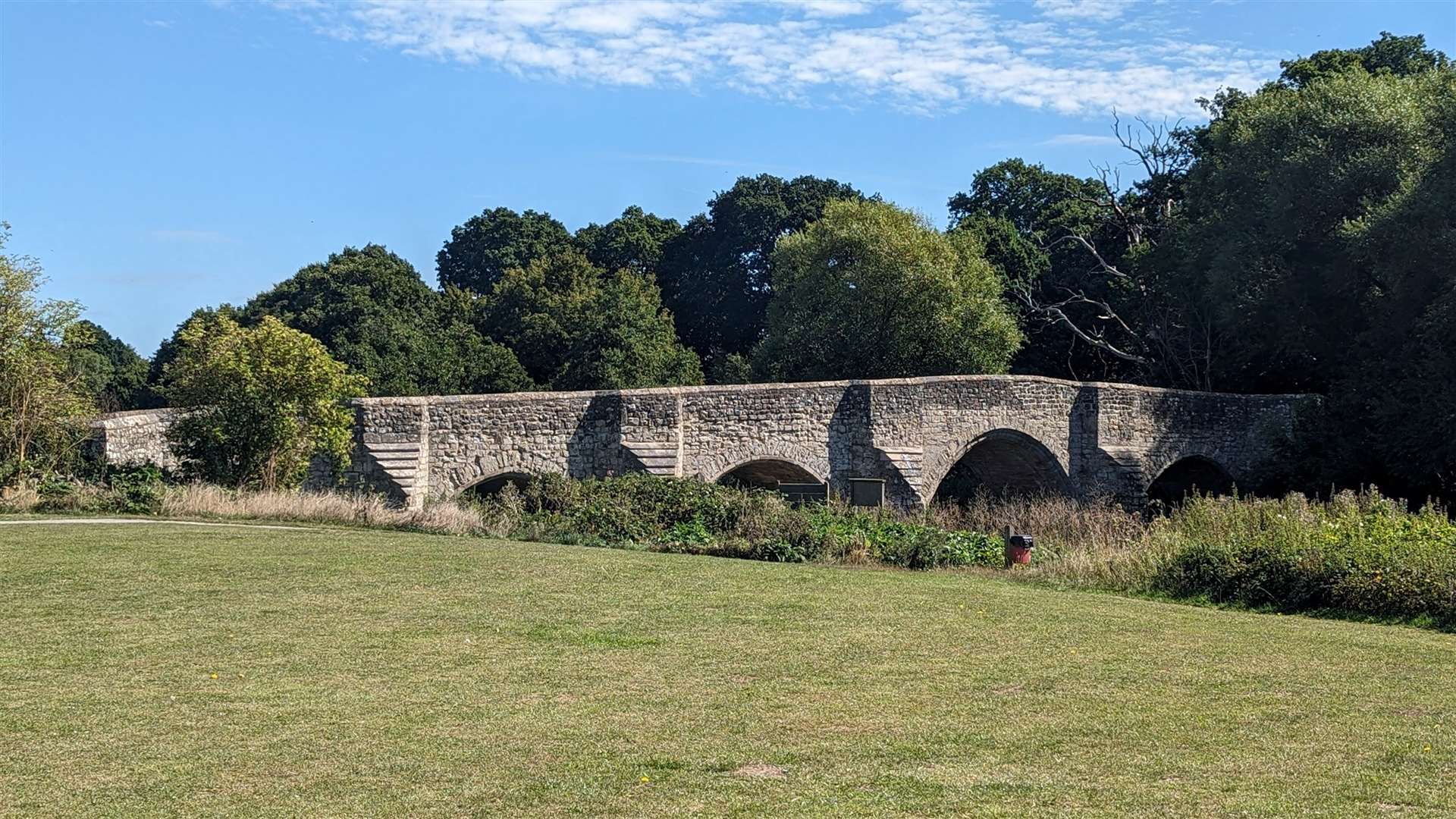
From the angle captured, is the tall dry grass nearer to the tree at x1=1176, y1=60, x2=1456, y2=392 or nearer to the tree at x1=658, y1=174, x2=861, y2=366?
the tree at x1=1176, y1=60, x2=1456, y2=392

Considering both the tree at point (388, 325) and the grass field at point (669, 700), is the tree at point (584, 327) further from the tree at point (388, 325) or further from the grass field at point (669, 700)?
the grass field at point (669, 700)

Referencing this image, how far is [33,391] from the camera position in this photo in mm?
19672

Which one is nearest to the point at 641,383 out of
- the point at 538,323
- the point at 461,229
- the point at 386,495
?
the point at 538,323

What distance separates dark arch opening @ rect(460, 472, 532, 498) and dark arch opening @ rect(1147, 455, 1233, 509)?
48.1ft

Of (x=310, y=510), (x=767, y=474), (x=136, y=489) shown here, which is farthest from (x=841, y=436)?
(x=136, y=489)

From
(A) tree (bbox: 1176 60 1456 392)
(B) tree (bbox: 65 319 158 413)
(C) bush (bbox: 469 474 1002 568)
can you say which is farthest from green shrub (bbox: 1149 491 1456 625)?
(B) tree (bbox: 65 319 158 413)

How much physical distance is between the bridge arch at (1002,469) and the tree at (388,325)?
47.1 ft

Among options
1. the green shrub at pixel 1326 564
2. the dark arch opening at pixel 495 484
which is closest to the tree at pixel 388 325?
the dark arch opening at pixel 495 484

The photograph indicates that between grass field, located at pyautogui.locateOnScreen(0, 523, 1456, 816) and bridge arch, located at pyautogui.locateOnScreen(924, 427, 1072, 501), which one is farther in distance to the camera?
bridge arch, located at pyautogui.locateOnScreen(924, 427, 1072, 501)

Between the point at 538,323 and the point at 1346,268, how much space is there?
78.3ft

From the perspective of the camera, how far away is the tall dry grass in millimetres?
18984

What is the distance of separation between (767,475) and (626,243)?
31.6 metres

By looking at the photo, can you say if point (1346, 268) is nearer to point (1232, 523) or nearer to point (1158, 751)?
point (1232, 523)

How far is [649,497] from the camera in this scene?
2091 cm
